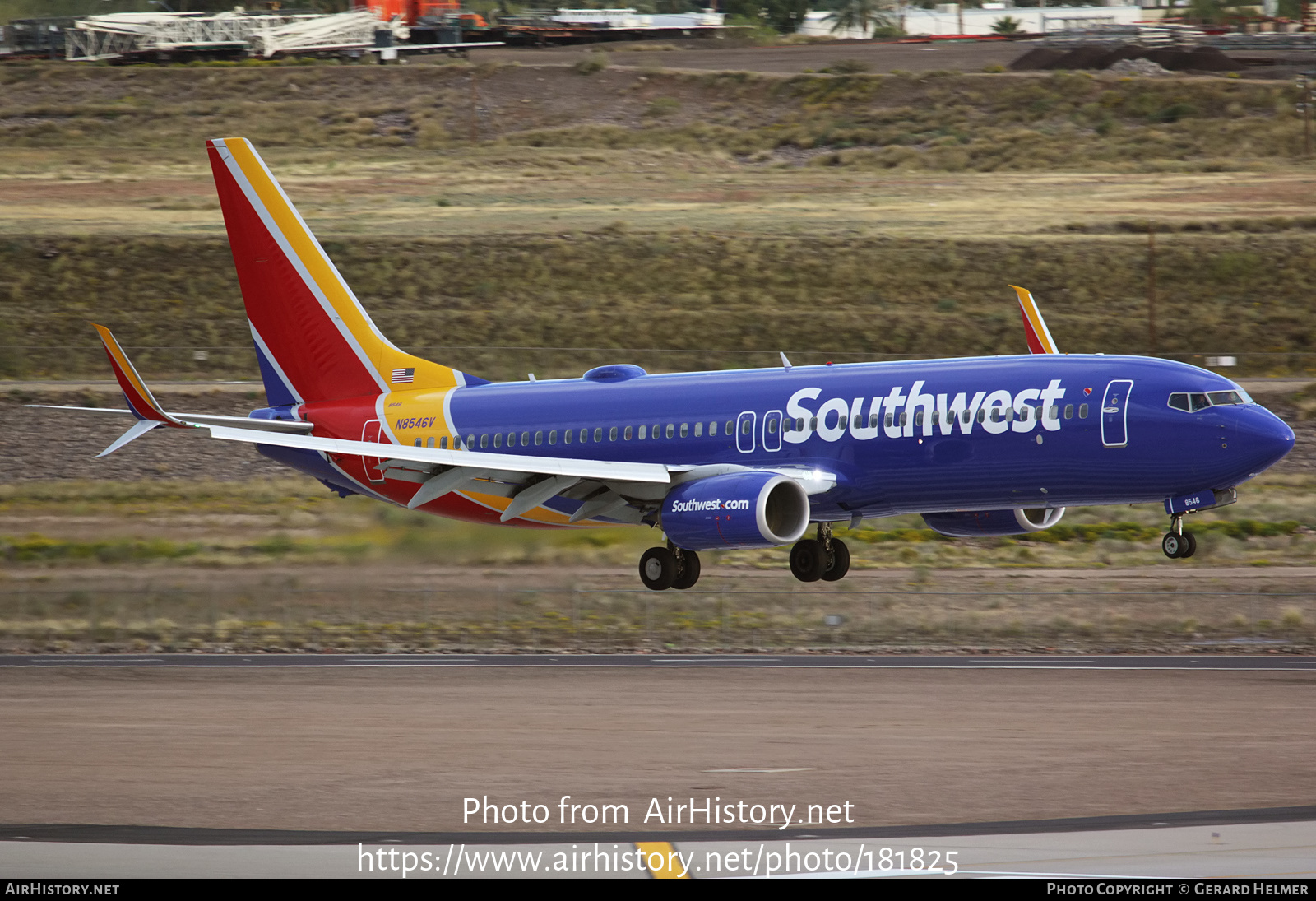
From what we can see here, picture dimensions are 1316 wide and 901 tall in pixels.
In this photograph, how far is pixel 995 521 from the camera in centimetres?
5325

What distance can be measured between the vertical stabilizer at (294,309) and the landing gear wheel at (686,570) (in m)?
10.8

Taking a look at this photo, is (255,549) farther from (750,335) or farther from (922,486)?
(750,335)

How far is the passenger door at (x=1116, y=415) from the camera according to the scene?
47281mm

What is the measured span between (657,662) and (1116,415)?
24.5 m

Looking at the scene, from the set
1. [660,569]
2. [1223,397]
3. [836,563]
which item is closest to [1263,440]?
[1223,397]

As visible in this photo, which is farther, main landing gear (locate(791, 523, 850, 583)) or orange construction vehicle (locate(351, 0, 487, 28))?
orange construction vehicle (locate(351, 0, 487, 28))

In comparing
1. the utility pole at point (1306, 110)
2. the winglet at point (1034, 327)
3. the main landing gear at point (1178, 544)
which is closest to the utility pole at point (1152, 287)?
the utility pole at point (1306, 110)

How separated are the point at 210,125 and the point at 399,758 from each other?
11601 cm

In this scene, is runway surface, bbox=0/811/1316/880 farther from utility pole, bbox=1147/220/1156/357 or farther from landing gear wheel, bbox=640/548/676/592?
utility pole, bbox=1147/220/1156/357

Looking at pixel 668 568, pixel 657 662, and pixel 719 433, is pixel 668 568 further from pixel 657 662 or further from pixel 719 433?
pixel 657 662

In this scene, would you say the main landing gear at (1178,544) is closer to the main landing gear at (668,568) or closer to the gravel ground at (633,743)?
the gravel ground at (633,743)

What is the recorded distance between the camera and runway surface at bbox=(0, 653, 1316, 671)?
65.1m

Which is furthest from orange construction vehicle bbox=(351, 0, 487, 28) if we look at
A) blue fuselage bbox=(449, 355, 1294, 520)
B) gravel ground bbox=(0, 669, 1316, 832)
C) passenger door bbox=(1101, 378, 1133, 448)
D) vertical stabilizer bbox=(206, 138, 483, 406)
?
passenger door bbox=(1101, 378, 1133, 448)

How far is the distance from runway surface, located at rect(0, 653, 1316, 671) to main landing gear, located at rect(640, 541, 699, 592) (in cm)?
1295
